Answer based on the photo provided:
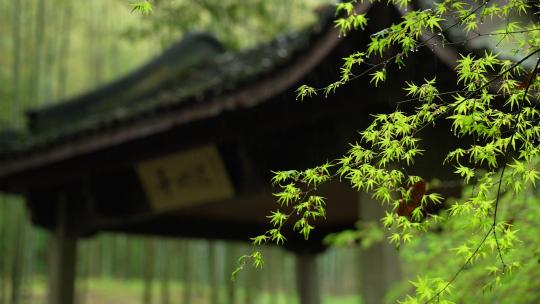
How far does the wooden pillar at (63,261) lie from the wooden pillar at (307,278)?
3281mm

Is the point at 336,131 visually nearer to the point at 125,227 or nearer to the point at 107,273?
the point at 125,227

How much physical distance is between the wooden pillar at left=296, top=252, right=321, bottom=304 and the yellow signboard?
3551 millimetres

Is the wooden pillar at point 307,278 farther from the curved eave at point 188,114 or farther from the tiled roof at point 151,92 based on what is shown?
the curved eave at point 188,114

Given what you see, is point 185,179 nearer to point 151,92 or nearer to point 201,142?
point 201,142

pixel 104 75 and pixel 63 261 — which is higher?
pixel 104 75

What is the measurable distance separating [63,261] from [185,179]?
6.47 feet

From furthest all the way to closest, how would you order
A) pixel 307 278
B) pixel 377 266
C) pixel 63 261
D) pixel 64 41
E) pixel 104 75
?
pixel 104 75
pixel 64 41
pixel 307 278
pixel 63 261
pixel 377 266

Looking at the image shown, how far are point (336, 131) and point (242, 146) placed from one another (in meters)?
0.99

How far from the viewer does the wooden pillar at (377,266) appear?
11.6 feet

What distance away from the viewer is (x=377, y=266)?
3586 mm

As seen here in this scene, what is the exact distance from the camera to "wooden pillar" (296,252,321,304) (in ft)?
27.5

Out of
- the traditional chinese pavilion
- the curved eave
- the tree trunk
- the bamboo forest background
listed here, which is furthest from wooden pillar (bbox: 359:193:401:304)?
the tree trunk

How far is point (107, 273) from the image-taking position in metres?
19.4

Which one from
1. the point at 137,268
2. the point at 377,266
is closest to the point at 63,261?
the point at 377,266
